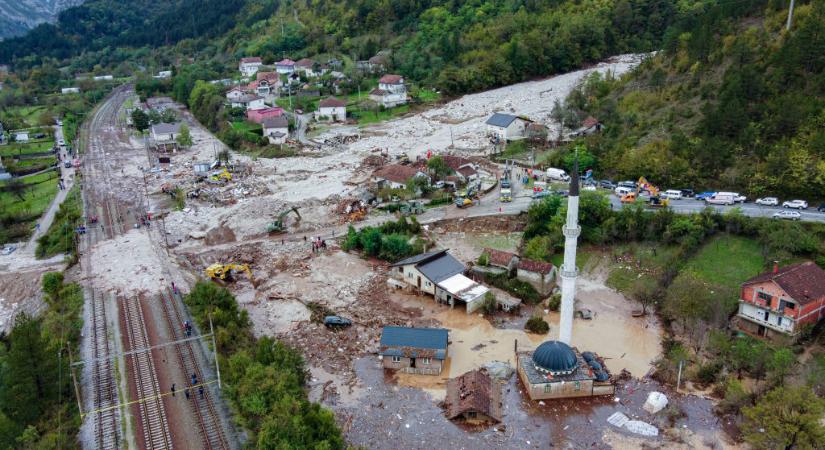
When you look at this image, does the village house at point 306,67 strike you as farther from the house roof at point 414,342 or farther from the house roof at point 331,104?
the house roof at point 414,342

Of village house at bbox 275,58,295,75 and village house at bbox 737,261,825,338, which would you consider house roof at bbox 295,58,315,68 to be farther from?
village house at bbox 737,261,825,338

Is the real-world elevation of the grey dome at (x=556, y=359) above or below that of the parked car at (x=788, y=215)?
below

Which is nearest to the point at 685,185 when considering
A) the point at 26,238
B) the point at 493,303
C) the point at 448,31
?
the point at 493,303

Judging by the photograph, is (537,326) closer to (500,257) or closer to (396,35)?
(500,257)

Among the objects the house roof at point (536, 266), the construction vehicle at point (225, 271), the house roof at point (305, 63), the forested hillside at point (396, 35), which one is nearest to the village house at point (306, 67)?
the house roof at point (305, 63)

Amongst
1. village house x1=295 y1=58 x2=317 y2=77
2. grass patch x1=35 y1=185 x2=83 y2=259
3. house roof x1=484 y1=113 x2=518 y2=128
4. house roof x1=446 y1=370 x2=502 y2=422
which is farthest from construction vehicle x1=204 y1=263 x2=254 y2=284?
village house x1=295 y1=58 x2=317 y2=77

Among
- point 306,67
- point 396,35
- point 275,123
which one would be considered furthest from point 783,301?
point 396,35

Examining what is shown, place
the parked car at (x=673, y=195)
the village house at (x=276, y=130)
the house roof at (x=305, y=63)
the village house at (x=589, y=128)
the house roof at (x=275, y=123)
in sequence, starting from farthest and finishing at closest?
1. the house roof at (x=305, y=63)
2. the house roof at (x=275, y=123)
3. the village house at (x=276, y=130)
4. the village house at (x=589, y=128)
5. the parked car at (x=673, y=195)
